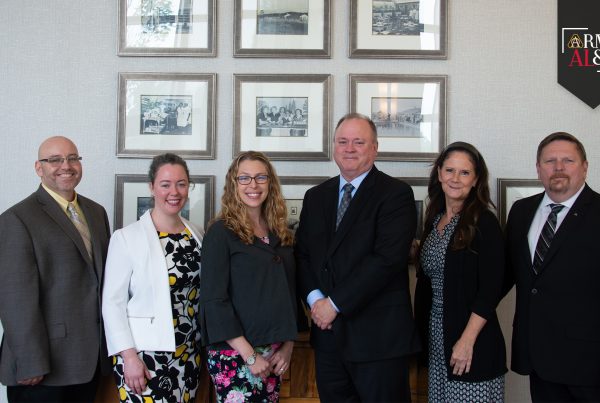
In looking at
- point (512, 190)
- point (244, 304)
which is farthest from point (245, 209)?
point (512, 190)

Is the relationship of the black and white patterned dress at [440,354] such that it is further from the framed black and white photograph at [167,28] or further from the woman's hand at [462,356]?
the framed black and white photograph at [167,28]

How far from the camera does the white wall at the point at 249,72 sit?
3234 mm

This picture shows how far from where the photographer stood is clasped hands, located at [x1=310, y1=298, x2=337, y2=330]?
2.25 metres

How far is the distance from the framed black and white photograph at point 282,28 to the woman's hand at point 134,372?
1.84 m

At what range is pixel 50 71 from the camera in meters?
3.30

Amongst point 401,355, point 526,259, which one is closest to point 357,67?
point 526,259

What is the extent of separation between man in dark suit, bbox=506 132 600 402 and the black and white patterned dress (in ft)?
0.64

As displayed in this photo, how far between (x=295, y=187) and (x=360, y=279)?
3.73 ft

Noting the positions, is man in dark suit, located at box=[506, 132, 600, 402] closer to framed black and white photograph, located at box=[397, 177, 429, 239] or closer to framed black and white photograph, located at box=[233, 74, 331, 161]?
framed black and white photograph, located at box=[397, 177, 429, 239]

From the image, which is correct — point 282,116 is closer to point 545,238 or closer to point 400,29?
point 400,29

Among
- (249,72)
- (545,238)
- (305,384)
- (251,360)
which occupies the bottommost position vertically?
(305,384)

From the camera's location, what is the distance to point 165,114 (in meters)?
3.28

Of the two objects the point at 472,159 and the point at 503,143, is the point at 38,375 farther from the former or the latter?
the point at 503,143

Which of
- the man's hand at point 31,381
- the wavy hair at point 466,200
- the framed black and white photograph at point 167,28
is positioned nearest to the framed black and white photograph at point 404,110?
the wavy hair at point 466,200
